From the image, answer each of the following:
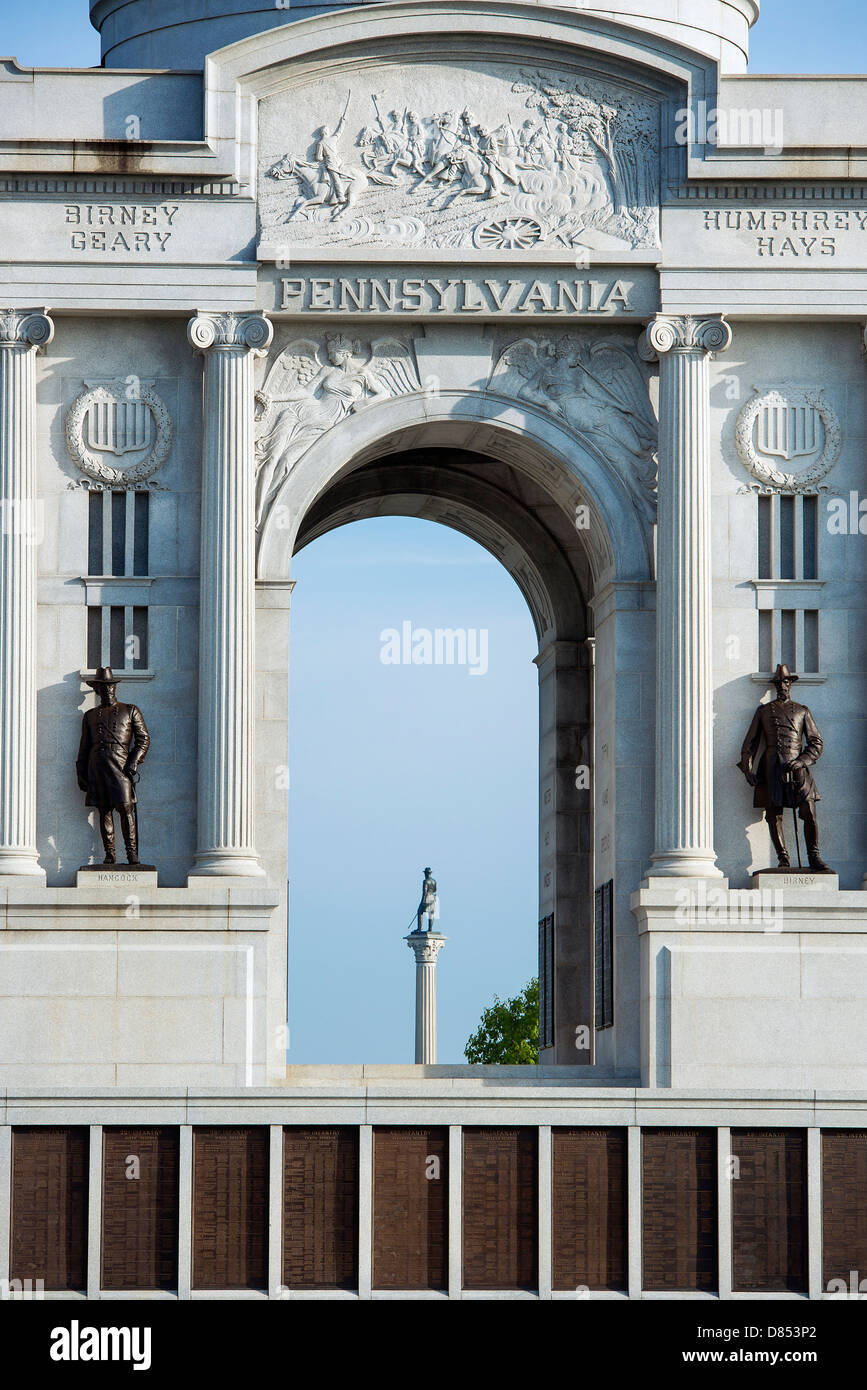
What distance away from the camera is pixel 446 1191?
34.6 metres

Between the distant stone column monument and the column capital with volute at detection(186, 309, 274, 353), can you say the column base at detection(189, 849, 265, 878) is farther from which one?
the distant stone column monument

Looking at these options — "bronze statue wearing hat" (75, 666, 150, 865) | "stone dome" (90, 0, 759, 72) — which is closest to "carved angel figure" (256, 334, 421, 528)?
"bronze statue wearing hat" (75, 666, 150, 865)

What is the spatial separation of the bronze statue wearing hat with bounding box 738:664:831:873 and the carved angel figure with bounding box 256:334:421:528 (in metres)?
8.02

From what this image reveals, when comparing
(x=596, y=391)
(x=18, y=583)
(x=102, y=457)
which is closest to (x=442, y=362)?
(x=596, y=391)

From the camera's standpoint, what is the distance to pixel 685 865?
126 ft

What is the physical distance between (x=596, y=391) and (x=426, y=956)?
34069 millimetres

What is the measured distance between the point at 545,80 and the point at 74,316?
8774 mm

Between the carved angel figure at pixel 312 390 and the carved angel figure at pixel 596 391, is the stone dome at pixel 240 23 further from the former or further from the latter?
the carved angel figure at pixel 312 390

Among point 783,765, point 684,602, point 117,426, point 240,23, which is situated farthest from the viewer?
point 240,23

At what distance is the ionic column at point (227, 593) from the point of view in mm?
38406

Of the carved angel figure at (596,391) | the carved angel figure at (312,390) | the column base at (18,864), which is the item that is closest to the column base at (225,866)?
the column base at (18,864)

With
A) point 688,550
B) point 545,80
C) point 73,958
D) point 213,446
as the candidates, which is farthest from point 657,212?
point 73,958

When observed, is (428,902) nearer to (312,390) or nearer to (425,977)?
(425,977)

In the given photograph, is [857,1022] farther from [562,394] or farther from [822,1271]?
[562,394]
